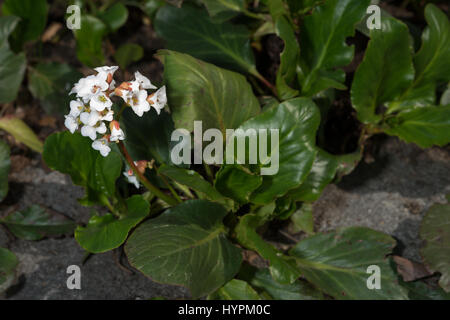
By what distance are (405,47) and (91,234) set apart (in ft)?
3.52

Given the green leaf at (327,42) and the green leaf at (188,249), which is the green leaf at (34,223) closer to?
the green leaf at (188,249)

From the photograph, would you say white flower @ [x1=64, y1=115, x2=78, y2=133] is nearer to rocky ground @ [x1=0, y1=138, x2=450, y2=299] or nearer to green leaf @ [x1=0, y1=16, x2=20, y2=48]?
rocky ground @ [x1=0, y1=138, x2=450, y2=299]

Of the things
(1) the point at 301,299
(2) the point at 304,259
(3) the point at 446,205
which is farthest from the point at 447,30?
(1) the point at 301,299

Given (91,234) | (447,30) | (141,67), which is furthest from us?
(141,67)

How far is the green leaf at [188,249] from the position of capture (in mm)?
1214

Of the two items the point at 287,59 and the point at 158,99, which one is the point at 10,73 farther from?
the point at 287,59

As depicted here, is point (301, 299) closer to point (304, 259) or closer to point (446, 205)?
point (304, 259)

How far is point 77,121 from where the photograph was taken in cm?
117

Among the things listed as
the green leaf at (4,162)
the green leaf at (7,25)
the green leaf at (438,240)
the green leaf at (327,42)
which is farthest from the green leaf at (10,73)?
the green leaf at (438,240)

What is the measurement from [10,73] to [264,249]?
1.12m

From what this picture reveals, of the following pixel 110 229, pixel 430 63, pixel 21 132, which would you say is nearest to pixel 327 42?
pixel 430 63

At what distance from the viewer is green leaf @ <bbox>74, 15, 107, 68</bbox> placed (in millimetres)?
1850

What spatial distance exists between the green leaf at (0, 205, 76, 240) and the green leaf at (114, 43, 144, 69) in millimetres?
728

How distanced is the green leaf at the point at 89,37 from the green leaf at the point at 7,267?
0.81 meters
